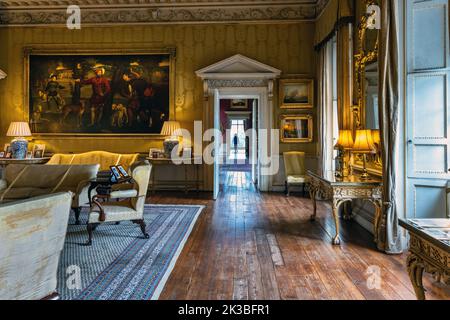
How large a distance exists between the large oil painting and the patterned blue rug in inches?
135

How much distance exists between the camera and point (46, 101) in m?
7.80

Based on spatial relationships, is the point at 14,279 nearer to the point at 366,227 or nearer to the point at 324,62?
the point at 366,227

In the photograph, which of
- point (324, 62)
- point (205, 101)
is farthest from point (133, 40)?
point (324, 62)

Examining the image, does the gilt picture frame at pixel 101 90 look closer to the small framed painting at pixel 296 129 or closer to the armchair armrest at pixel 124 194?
the small framed painting at pixel 296 129

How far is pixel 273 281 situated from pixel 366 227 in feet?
7.52

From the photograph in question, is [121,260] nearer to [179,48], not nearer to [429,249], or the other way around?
[429,249]

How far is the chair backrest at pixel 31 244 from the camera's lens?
4.98 feet

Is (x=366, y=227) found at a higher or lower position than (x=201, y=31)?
lower

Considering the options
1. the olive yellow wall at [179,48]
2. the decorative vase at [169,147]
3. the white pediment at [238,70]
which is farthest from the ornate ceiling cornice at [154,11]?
the decorative vase at [169,147]

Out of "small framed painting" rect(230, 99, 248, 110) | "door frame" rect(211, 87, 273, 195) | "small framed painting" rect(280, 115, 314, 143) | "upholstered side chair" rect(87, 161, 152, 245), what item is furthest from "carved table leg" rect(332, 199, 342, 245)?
"small framed painting" rect(230, 99, 248, 110)

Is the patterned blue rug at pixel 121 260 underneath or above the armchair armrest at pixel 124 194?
underneath

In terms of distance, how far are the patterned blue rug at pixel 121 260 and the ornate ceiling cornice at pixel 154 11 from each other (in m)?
5.15

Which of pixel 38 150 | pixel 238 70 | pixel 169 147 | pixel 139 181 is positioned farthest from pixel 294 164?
pixel 38 150

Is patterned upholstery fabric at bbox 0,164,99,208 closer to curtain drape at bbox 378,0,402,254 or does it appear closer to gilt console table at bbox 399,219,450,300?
curtain drape at bbox 378,0,402,254
